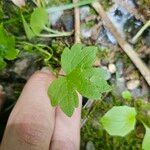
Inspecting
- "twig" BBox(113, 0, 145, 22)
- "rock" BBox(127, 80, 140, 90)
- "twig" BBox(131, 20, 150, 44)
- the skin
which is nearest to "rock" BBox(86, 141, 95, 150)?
the skin

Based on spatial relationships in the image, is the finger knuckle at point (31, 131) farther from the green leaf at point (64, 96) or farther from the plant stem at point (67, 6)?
the plant stem at point (67, 6)

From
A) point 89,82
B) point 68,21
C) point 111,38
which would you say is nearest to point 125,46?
point 111,38

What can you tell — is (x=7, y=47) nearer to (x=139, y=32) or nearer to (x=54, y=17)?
(x=54, y=17)

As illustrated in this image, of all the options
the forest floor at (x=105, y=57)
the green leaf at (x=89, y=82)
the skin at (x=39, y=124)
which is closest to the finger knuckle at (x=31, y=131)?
the skin at (x=39, y=124)

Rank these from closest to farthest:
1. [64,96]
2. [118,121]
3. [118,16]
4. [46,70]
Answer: [64,96] → [118,121] → [46,70] → [118,16]

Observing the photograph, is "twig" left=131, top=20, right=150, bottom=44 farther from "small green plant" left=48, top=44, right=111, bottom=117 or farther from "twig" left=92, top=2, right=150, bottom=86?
"small green plant" left=48, top=44, right=111, bottom=117
